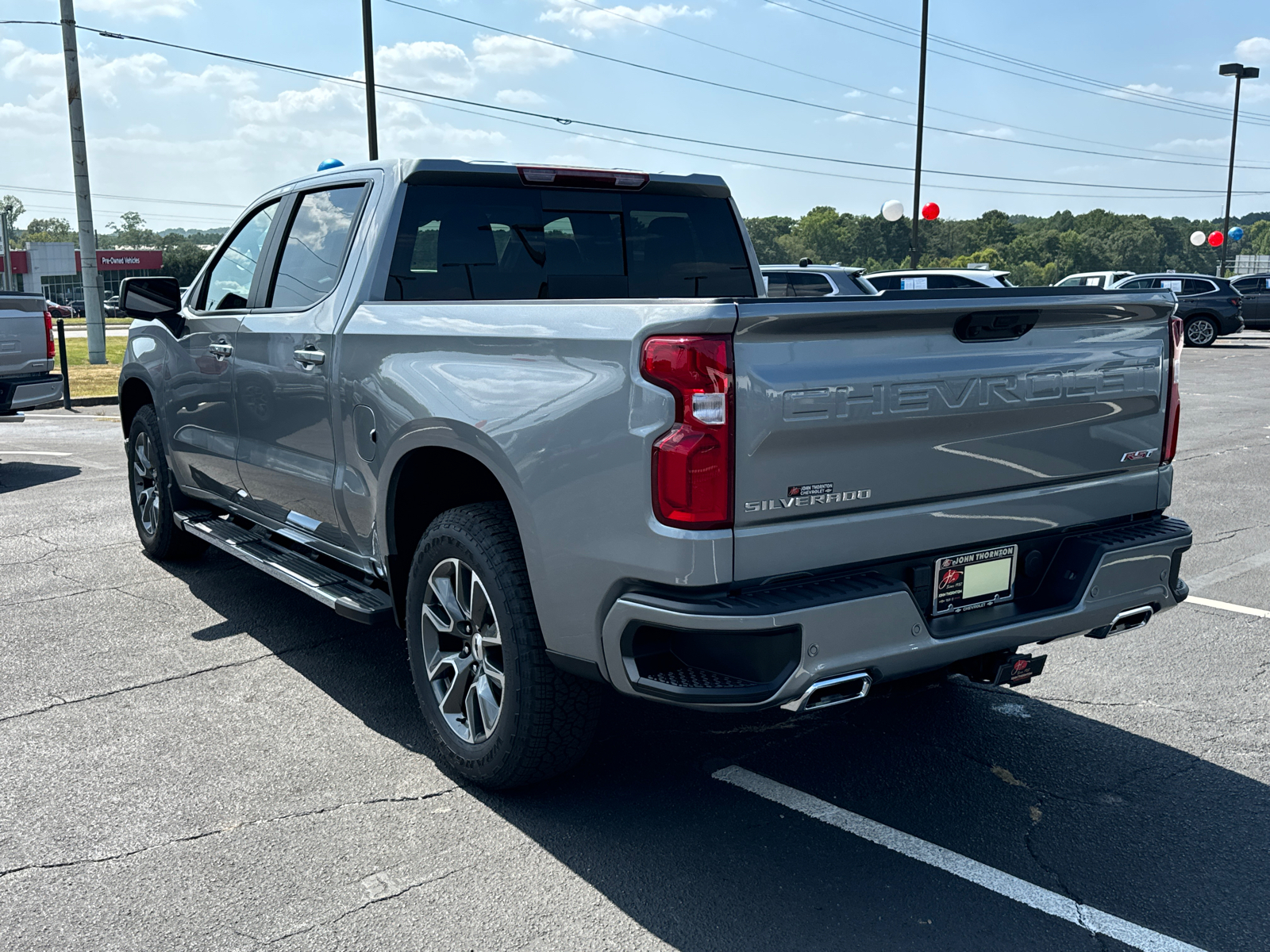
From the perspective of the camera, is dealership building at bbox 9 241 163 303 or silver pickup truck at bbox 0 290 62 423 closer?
silver pickup truck at bbox 0 290 62 423

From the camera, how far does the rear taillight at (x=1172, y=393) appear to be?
3611mm

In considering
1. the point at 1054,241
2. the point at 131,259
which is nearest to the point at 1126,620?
the point at 131,259

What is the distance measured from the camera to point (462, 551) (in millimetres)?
3457

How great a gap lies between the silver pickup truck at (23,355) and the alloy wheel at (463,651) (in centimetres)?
758

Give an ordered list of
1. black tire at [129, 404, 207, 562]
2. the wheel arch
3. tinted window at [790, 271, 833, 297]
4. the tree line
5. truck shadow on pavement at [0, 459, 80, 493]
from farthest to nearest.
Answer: the tree line
tinted window at [790, 271, 833, 297]
truck shadow on pavement at [0, 459, 80, 493]
black tire at [129, 404, 207, 562]
the wheel arch

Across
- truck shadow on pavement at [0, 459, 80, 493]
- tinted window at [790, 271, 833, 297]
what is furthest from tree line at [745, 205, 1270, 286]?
truck shadow on pavement at [0, 459, 80, 493]

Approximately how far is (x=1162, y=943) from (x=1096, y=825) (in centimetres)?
65

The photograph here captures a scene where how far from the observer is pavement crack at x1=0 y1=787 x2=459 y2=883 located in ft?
10.3

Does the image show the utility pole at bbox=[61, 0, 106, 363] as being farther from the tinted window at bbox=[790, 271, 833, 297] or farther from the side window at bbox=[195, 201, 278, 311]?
the side window at bbox=[195, 201, 278, 311]

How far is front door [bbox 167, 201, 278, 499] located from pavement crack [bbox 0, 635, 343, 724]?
33.3 inches

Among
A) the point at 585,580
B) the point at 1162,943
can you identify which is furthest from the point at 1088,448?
the point at 585,580

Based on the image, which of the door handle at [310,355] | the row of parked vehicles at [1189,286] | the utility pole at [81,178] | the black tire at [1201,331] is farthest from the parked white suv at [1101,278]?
the door handle at [310,355]

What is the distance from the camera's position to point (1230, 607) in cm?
565

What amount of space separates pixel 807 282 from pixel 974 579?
520 inches
